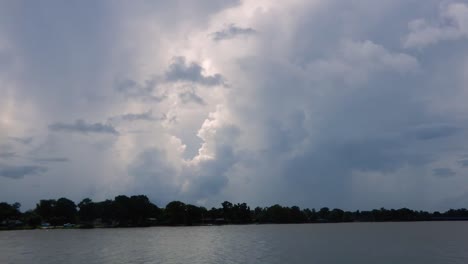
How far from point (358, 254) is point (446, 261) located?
1301cm

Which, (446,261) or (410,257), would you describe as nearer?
(446,261)

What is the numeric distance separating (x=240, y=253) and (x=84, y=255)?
24992 millimetres

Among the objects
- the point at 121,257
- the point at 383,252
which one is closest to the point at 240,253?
the point at 121,257

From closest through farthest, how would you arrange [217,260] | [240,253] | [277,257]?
1. [217,260]
2. [277,257]
3. [240,253]

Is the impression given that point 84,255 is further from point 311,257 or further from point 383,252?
point 383,252

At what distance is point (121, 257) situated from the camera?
68250 millimetres

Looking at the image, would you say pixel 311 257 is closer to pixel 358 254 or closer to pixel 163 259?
pixel 358 254

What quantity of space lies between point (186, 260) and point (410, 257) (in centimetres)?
3337

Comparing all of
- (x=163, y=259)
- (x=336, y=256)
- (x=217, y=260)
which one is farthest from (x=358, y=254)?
(x=163, y=259)

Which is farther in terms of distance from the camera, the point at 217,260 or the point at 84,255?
the point at 84,255

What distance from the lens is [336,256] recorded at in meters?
68.8

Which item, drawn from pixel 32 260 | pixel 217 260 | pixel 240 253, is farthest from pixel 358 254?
pixel 32 260

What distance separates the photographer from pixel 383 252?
74.6 meters

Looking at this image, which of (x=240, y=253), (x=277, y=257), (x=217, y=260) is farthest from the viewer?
(x=240, y=253)
